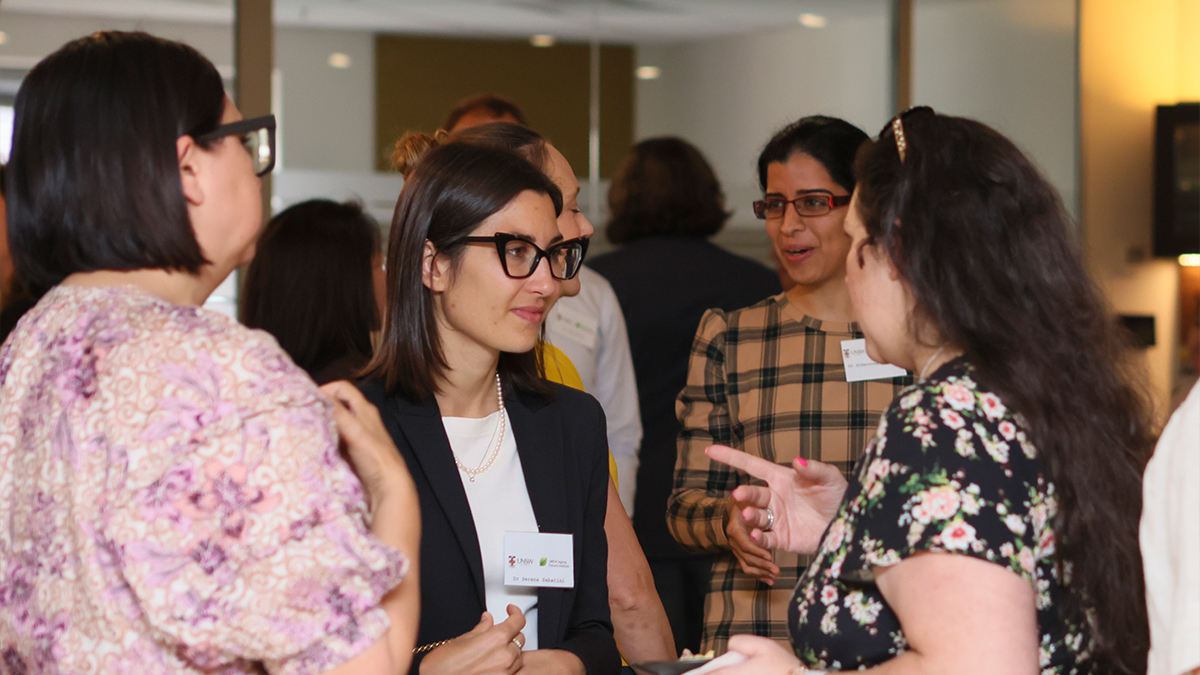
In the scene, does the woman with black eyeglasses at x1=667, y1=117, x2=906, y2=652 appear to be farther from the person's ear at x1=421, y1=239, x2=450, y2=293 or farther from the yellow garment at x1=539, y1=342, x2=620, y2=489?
the person's ear at x1=421, y1=239, x2=450, y2=293

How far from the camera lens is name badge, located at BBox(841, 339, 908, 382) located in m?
2.25

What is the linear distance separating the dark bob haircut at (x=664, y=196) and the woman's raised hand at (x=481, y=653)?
2.23m

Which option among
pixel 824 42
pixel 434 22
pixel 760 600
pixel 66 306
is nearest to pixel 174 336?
pixel 66 306

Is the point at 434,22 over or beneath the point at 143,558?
over

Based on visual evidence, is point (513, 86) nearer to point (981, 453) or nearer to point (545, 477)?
point (545, 477)

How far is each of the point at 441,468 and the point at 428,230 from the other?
40 cm

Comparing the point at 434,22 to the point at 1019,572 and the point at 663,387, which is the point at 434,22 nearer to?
the point at 663,387

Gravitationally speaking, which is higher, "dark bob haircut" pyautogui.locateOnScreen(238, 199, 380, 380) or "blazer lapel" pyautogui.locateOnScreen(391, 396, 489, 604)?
"dark bob haircut" pyautogui.locateOnScreen(238, 199, 380, 380)

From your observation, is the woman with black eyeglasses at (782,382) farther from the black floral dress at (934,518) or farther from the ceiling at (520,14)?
the ceiling at (520,14)

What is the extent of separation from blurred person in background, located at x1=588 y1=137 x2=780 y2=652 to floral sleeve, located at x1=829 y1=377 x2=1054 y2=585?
2.14 meters

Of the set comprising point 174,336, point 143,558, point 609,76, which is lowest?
point 143,558

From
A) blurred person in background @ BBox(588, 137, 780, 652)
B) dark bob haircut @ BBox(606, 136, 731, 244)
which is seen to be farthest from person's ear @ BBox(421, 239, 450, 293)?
dark bob haircut @ BBox(606, 136, 731, 244)

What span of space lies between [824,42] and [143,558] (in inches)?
212

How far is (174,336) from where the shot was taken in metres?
1.02
